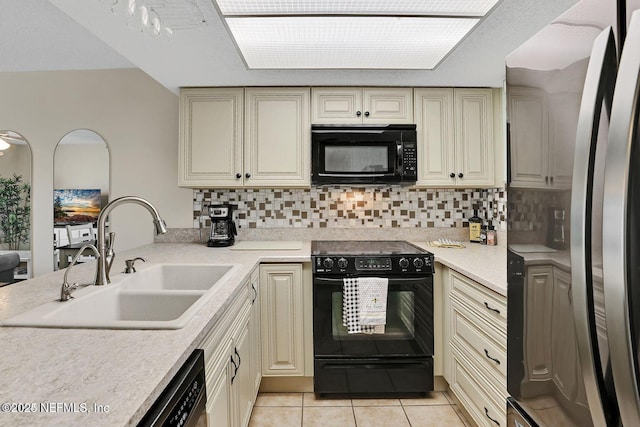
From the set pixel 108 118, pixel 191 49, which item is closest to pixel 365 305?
pixel 191 49

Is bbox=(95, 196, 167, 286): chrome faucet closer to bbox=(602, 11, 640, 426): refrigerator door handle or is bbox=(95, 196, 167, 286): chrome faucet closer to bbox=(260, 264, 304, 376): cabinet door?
bbox=(260, 264, 304, 376): cabinet door

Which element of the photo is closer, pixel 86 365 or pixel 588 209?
pixel 588 209

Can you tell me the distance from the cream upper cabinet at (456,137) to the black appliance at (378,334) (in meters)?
0.77

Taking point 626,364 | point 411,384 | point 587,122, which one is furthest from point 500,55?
point 411,384

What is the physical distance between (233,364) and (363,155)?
1640 millimetres

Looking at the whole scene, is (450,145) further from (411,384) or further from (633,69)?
(633,69)

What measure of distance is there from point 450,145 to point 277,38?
4.92 feet

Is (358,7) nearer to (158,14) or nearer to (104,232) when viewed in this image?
(158,14)

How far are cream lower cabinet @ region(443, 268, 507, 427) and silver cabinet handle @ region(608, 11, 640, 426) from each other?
936 millimetres

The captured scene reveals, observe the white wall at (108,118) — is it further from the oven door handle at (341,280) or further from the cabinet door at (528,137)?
the cabinet door at (528,137)

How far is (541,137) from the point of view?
82 cm

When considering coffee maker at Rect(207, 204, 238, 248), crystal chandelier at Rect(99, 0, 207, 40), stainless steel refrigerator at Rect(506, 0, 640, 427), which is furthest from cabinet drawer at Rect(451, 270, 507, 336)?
crystal chandelier at Rect(99, 0, 207, 40)

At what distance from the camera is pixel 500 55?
2.00 meters

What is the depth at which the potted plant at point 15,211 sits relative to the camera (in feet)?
9.32
